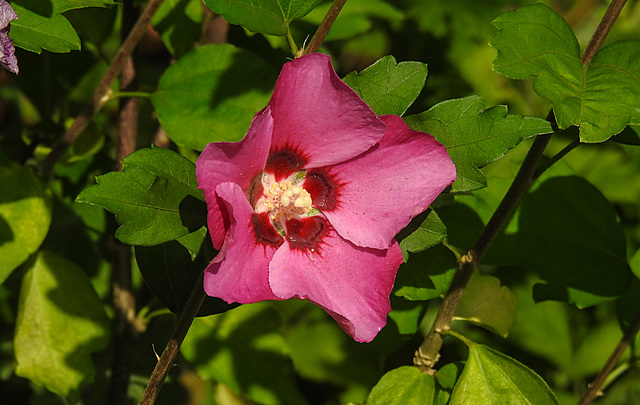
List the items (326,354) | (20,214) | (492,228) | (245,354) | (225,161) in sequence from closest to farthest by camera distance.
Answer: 1. (225,161)
2. (492,228)
3. (20,214)
4. (245,354)
5. (326,354)

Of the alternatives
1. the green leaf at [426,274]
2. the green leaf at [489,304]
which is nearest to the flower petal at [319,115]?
the green leaf at [426,274]

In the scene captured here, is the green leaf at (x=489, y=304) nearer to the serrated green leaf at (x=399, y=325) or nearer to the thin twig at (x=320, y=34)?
the serrated green leaf at (x=399, y=325)

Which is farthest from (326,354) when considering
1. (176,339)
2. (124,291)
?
(176,339)

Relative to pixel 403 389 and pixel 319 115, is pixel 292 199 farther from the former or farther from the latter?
pixel 403 389

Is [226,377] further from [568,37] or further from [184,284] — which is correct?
[568,37]

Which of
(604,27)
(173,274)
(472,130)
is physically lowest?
(173,274)

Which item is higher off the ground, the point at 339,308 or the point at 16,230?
the point at 339,308

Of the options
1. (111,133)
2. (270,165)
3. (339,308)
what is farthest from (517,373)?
(111,133)
